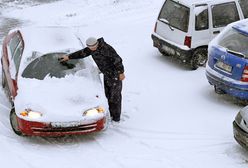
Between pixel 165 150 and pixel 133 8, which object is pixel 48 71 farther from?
pixel 133 8

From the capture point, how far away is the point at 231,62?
10336mm

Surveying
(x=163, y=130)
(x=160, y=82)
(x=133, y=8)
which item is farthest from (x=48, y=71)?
(x=133, y=8)

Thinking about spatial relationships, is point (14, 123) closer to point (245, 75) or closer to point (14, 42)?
point (14, 42)

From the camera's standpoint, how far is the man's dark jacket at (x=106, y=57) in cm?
951

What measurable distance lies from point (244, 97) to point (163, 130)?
1.98 metres

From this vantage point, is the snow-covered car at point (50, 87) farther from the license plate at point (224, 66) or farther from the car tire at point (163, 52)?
the car tire at point (163, 52)

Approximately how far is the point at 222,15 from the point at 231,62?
305cm

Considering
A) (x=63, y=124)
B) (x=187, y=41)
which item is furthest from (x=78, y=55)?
(x=187, y=41)

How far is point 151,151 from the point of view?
336 inches

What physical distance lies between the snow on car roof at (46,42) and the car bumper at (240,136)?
349 cm

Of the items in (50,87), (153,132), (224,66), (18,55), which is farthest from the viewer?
(224,66)

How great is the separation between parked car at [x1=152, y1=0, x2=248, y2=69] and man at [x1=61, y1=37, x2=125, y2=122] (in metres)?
3.67

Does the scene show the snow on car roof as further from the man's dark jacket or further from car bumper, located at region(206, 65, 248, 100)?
car bumper, located at region(206, 65, 248, 100)

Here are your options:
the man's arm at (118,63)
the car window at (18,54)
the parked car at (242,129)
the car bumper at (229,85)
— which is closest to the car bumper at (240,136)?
the parked car at (242,129)
